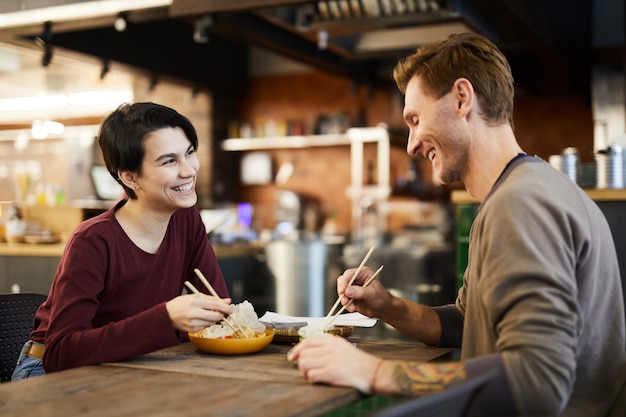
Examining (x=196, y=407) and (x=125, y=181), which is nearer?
(x=196, y=407)

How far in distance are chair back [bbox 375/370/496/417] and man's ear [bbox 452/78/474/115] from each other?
26.1 inches

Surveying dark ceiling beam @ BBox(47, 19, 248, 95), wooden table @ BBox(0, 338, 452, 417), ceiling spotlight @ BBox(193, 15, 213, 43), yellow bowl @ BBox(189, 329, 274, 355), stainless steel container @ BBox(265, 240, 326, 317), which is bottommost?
stainless steel container @ BBox(265, 240, 326, 317)

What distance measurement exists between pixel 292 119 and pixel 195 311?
7.93 m

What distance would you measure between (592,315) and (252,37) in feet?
16.0

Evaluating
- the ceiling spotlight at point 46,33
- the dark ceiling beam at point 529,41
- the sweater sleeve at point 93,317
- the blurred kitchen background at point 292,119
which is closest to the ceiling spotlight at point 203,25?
the blurred kitchen background at point 292,119

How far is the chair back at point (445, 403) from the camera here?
3.35 ft

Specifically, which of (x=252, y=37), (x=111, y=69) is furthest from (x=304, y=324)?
(x=111, y=69)

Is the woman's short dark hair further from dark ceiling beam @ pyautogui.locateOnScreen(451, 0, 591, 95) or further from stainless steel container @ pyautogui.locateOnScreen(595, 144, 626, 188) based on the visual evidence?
dark ceiling beam @ pyautogui.locateOnScreen(451, 0, 591, 95)

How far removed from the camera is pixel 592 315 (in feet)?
5.16

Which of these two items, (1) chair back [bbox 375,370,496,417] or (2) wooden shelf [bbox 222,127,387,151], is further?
(2) wooden shelf [bbox 222,127,387,151]

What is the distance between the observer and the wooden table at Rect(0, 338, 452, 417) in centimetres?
131

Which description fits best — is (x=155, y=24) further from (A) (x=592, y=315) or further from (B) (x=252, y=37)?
(A) (x=592, y=315)

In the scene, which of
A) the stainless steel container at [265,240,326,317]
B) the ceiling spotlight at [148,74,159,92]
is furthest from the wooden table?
the ceiling spotlight at [148,74,159,92]

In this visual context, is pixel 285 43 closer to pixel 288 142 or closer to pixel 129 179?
pixel 288 142
